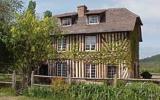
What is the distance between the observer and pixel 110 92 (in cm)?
2184

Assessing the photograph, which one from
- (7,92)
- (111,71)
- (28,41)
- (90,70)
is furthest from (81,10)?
(7,92)

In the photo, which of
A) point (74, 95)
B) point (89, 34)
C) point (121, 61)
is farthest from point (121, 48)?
point (74, 95)

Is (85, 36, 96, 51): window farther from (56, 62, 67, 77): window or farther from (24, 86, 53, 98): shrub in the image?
(24, 86, 53, 98): shrub

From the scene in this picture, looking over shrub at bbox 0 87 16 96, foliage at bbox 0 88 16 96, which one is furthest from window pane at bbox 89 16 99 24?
foliage at bbox 0 88 16 96

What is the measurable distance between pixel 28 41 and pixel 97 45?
13.1m

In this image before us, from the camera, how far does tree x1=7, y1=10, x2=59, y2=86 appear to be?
97.2ft

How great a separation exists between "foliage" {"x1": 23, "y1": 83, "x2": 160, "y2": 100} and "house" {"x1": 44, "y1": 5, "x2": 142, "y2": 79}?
1741cm

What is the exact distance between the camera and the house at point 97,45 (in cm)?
4019

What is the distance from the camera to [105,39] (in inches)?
1615

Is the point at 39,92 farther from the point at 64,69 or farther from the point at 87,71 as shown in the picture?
the point at 64,69

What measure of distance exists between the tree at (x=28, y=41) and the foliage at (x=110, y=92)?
6.66 m

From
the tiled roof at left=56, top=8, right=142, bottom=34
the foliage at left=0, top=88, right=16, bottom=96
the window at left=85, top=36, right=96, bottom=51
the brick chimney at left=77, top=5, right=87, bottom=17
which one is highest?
the brick chimney at left=77, top=5, right=87, bottom=17

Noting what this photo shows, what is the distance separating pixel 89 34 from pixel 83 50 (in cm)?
190

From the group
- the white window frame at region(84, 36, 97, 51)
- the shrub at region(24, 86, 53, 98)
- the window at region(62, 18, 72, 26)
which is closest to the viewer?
the shrub at region(24, 86, 53, 98)
